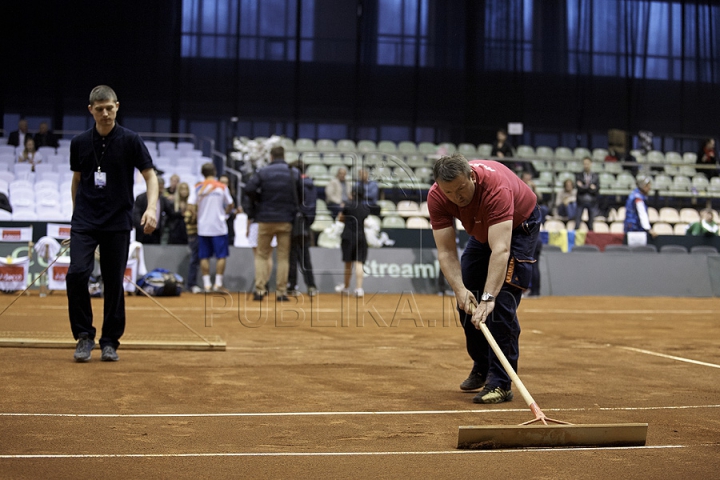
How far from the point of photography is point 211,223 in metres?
14.2

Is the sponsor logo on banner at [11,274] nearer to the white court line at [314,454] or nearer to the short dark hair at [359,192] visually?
the short dark hair at [359,192]

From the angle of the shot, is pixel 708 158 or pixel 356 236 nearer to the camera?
pixel 356 236

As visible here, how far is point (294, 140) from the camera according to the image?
24953 millimetres

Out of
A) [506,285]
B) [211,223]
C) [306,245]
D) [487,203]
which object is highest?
[211,223]

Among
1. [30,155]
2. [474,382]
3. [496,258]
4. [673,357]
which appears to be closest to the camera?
[496,258]

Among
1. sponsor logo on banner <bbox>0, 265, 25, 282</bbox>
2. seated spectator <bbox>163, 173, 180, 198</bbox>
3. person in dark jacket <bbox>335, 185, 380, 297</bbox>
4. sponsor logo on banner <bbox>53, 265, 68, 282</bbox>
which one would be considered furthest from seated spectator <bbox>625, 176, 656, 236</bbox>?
sponsor logo on banner <bbox>0, 265, 25, 282</bbox>

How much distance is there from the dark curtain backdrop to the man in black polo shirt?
18407mm

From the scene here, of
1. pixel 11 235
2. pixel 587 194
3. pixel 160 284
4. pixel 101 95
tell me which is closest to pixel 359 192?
pixel 160 284

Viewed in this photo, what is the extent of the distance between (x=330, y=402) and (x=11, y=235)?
10.9m

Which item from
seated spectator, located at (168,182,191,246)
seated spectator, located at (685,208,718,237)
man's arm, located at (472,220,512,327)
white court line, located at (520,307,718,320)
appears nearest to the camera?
man's arm, located at (472,220,512,327)

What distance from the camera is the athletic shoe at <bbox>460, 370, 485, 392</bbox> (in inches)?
227

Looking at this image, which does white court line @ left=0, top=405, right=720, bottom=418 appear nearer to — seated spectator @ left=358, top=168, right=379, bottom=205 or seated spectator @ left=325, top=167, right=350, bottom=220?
seated spectator @ left=358, top=168, right=379, bottom=205

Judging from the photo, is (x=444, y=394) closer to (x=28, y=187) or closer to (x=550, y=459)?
(x=550, y=459)

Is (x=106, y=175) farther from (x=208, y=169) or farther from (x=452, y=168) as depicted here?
(x=208, y=169)
